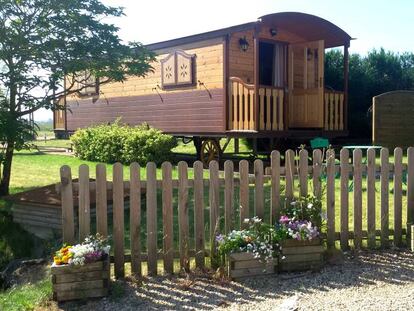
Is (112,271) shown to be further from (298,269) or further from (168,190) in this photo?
(298,269)

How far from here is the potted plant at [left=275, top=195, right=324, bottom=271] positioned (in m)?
4.83

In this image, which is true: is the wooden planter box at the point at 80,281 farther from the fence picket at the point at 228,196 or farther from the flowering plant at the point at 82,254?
the fence picket at the point at 228,196

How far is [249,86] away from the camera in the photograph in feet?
37.5

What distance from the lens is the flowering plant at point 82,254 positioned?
4262 millimetres

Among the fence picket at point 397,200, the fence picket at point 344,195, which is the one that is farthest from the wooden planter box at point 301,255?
the fence picket at point 397,200

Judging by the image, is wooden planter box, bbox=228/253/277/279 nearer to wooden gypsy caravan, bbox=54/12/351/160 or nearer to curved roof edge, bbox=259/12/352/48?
wooden gypsy caravan, bbox=54/12/351/160

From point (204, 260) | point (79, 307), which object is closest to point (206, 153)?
point (204, 260)

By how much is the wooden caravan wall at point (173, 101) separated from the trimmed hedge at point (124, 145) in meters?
0.53

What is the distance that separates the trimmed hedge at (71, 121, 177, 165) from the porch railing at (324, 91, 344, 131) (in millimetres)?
3960

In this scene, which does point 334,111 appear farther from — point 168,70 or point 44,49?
point 44,49

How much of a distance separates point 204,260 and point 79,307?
51.2 inches

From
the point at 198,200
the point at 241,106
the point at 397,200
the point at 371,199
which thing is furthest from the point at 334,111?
the point at 198,200

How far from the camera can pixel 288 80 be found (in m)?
13.8

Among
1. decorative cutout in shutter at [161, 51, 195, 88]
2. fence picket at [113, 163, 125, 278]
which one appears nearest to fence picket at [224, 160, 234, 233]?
fence picket at [113, 163, 125, 278]
